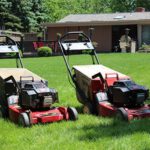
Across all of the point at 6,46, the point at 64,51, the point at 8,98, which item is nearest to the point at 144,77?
the point at 64,51

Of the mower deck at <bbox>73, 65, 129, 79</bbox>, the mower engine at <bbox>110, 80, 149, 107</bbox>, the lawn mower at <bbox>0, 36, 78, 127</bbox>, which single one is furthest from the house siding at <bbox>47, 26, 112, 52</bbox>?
the mower engine at <bbox>110, 80, 149, 107</bbox>

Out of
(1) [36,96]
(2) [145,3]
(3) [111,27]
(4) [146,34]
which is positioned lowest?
(2) [145,3]

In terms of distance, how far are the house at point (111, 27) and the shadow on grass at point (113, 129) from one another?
29389 millimetres

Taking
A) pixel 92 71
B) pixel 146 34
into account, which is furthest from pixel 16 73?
pixel 146 34

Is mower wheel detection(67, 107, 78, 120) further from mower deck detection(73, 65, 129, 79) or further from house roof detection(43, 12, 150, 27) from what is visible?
house roof detection(43, 12, 150, 27)

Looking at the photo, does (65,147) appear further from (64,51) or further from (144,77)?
(144,77)

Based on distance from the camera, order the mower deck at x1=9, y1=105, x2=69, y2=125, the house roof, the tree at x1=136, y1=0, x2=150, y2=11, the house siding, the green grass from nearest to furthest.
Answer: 1. the green grass
2. the mower deck at x1=9, y1=105, x2=69, y2=125
3. the house roof
4. the house siding
5. the tree at x1=136, y1=0, x2=150, y2=11

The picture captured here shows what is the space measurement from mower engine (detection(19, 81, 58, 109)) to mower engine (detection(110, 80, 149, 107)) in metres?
1.00

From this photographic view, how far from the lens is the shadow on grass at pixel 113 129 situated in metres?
6.11

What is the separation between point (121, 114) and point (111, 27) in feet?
103

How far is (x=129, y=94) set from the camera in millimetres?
7133

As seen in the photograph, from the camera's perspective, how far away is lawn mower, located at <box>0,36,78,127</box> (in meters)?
6.87

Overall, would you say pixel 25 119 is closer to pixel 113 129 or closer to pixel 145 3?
pixel 113 129

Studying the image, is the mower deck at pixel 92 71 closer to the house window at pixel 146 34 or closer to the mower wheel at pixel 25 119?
the mower wheel at pixel 25 119
